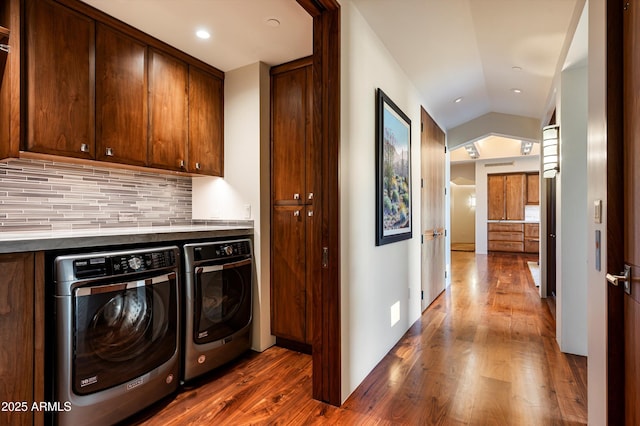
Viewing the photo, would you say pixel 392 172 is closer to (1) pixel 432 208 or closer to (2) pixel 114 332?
(1) pixel 432 208

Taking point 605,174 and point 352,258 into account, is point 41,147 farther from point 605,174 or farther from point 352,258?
point 605,174

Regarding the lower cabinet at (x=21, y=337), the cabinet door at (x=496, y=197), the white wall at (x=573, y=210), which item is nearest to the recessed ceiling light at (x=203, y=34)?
the lower cabinet at (x=21, y=337)

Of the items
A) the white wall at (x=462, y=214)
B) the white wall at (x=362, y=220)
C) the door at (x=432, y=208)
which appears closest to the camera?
the white wall at (x=362, y=220)

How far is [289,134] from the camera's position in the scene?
2.70m

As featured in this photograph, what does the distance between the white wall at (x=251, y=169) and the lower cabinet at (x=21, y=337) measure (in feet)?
4.67

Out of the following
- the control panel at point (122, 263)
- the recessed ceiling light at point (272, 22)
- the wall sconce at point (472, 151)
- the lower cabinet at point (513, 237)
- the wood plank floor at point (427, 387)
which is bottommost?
the wood plank floor at point (427, 387)

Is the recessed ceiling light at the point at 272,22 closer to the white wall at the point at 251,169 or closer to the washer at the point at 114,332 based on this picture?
the white wall at the point at 251,169

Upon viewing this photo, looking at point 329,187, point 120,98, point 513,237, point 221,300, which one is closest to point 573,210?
point 329,187

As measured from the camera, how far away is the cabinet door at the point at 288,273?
2.63m

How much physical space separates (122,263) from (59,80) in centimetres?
118

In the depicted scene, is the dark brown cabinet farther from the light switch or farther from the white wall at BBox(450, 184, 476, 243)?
the light switch

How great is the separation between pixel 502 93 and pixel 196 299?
4.23 metres

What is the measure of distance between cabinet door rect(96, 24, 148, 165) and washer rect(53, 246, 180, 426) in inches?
33.5

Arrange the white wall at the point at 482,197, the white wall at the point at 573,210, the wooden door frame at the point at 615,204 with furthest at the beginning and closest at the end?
the white wall at the point at 482,197, the white wall at the point at 573,210, the wooden door frame at the point at 615,204
